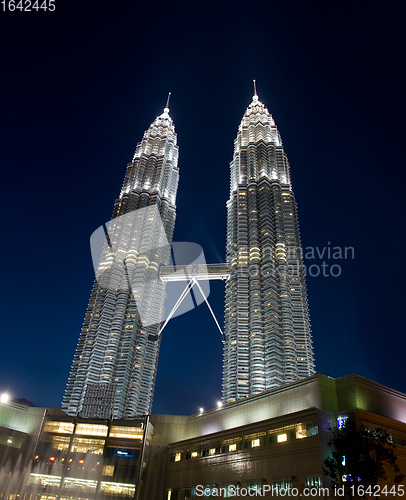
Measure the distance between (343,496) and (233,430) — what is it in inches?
729

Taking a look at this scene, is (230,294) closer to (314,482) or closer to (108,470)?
(108,470)

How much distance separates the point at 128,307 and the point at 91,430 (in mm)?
77977

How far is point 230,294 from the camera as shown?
137750mm

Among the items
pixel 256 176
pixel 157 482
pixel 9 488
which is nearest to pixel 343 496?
pixel 157 482

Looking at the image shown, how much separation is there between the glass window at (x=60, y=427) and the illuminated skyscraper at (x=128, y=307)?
39832 mm

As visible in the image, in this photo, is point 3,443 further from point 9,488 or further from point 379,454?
point 379,454

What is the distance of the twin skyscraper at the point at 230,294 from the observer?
121 metres

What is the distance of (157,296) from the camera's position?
157 meters

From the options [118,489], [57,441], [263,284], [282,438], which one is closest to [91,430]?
[57,441]

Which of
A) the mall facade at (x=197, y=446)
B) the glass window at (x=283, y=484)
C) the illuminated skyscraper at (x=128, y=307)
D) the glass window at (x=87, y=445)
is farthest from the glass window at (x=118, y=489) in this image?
the illuminated skyscraper at (x=128, y=307)

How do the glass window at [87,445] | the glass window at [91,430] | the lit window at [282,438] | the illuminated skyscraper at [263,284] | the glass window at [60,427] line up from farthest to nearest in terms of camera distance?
the illuminated skyscraper at [263,284] < the glass window at [60,427] < the glass window at [91,430] < the glass window at [87,445] < the lit window at [282,438]

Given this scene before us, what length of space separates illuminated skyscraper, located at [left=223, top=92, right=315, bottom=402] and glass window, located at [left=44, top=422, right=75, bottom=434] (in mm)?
55172

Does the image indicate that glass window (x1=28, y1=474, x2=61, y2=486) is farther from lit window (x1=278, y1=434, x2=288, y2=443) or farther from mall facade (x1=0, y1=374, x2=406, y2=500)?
lit window (x1=278, y1=434, x2=288, y2=443)

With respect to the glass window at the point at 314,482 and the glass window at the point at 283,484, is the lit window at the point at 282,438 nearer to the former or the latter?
the glass window at the point at 283,484
